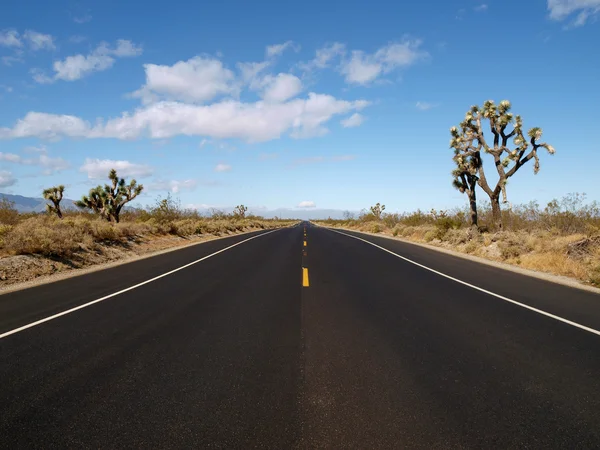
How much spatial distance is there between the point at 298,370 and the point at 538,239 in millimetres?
17053

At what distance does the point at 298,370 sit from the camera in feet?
14.5

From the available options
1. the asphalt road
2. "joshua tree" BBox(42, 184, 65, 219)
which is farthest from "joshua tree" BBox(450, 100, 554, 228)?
"joshua tree" BBox(42, 184, 65, 219)

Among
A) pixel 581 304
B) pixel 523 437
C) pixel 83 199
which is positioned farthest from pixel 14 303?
pixel 83 199

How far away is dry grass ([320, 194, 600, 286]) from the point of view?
13648mm

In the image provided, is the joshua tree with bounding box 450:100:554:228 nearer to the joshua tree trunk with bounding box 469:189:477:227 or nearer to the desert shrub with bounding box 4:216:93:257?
the joshua tree trunk with bounding box 469:189:477:227

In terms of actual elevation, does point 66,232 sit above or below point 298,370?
above

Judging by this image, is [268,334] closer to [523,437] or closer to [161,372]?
[161,372]

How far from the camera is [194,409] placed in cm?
349

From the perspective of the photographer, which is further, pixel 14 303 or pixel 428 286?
pixel 428 286

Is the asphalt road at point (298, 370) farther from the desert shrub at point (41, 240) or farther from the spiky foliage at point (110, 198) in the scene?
the spiky foliage at point (110, 198)

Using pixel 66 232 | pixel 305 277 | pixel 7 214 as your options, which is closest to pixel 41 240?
pixel 66 232

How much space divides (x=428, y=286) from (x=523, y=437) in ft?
23.3

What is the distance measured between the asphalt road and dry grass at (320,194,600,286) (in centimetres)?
568

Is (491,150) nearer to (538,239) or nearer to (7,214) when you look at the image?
(538,239)
